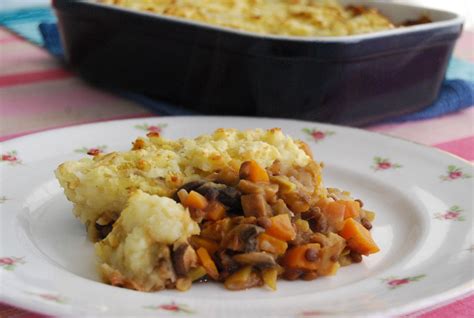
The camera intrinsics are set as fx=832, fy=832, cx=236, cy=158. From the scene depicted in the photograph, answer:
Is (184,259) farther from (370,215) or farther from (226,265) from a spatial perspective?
(370,215)

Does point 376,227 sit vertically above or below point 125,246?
below

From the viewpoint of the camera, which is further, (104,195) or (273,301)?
(104,195)

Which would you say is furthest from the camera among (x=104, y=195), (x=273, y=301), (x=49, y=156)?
(x=49, y=156)

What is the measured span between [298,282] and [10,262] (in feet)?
2.05

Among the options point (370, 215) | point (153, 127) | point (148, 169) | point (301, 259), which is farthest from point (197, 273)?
point (153, 127)

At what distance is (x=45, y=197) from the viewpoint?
226cm

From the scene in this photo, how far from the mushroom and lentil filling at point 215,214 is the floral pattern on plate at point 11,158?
36 cm

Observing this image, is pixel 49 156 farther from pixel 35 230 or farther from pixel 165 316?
pixel 165 316

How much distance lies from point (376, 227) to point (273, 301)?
610mm

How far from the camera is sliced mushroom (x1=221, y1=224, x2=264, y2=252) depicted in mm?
1807

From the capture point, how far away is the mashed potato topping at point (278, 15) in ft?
10.6

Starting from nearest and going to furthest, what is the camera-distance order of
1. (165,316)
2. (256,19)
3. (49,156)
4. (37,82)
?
(165,316) < (49,156) < (256,19) < (37,82)

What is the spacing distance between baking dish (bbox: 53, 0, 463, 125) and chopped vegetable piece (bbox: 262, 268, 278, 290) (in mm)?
1152

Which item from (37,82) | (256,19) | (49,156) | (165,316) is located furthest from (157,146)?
(37,82)
